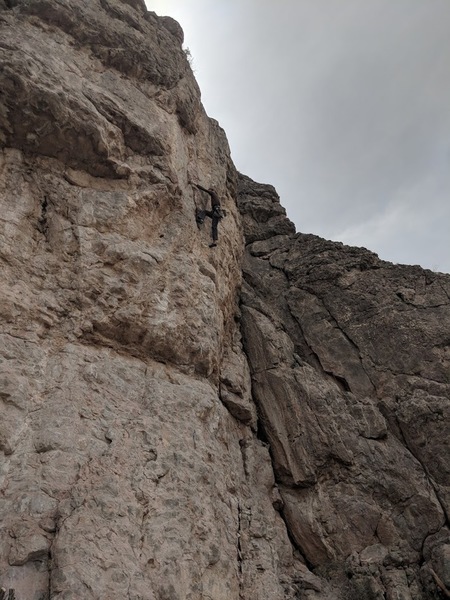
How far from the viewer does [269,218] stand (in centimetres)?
2016

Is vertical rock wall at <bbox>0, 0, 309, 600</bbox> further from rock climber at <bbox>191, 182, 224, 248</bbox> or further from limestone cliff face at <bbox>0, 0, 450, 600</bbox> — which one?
rock climber at <bbox>191, 182, 224, 248</bbox>

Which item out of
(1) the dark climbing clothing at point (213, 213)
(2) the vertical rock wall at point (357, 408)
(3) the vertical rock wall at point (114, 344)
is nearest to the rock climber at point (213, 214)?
(1) the dark climbing clothing at point (213, 213)

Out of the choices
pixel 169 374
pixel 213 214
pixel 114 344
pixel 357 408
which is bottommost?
pixel 169 374

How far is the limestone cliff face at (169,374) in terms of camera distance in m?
7.17

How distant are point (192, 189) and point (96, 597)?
10.2 meters

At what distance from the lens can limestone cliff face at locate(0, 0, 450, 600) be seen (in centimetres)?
717

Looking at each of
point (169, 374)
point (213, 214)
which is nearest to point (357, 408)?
point (169, 374)

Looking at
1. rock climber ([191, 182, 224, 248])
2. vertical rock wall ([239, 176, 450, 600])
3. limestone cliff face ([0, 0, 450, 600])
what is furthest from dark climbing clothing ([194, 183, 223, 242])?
vertical rock wall ([239, 176, 450, 600])

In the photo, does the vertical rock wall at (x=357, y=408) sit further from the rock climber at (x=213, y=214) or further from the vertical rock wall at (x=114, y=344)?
the rock climber at (x=213, y=214)

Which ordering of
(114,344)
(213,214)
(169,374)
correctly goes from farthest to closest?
(213,214) → (169,374) → (114,344)

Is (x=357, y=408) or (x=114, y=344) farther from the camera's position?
(x=357, y=408)

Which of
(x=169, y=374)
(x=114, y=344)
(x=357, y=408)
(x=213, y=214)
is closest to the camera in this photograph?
(x=114, y=344)

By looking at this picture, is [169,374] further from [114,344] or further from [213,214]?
[213,214]

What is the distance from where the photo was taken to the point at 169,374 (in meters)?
9.75
